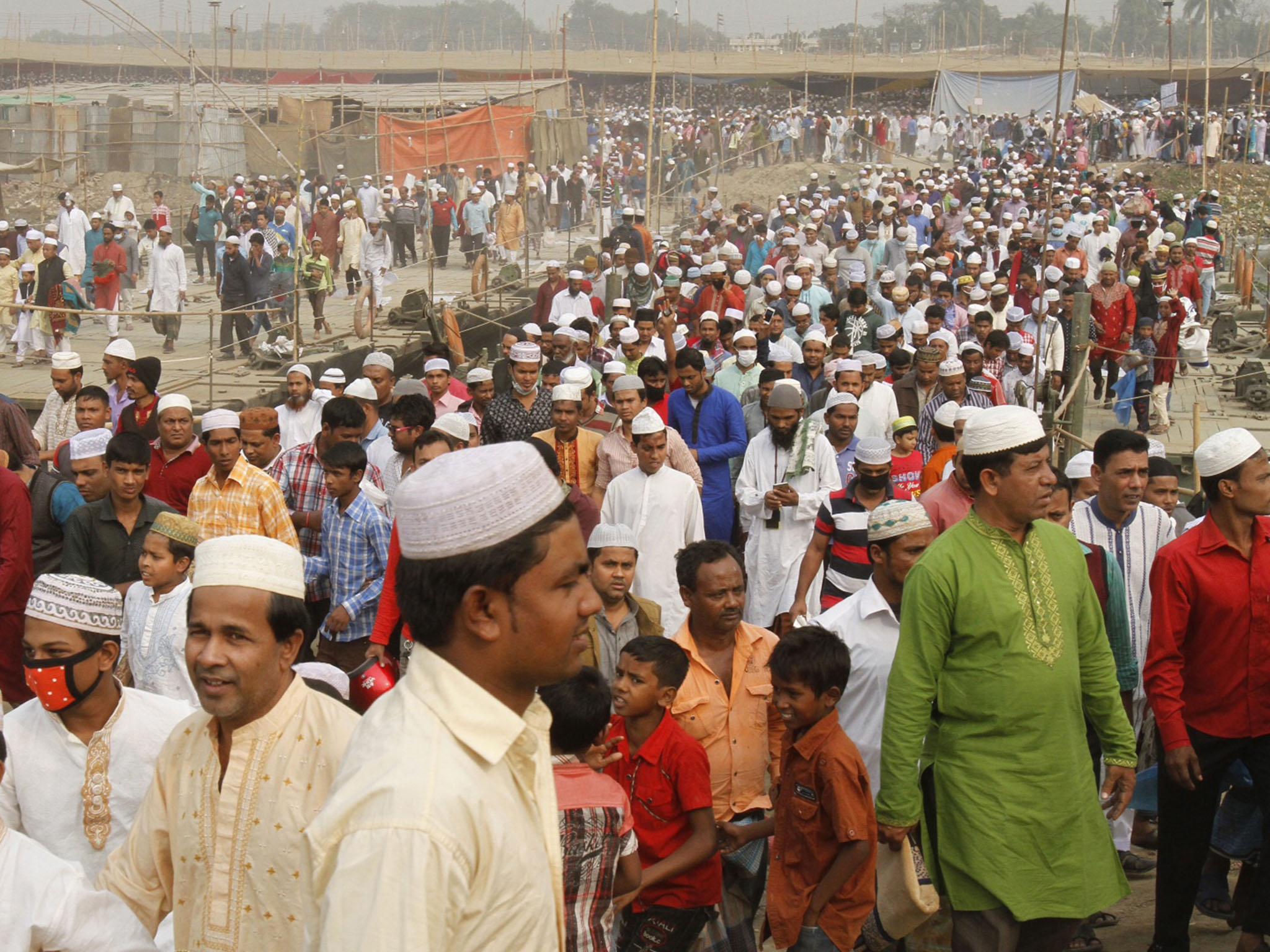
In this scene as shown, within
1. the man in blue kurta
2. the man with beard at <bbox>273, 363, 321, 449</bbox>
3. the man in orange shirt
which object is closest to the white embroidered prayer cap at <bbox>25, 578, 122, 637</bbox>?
the man in orange shirt

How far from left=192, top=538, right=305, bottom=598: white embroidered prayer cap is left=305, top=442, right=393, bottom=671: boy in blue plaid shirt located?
127 inches

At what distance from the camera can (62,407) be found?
8656mm

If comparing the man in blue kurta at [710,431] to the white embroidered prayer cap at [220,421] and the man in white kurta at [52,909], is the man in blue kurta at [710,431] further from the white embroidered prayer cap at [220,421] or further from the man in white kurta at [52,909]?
the man in white kurta at [52,909]

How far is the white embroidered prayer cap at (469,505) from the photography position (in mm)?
1761

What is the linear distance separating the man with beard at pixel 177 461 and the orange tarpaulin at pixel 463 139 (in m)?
18.6

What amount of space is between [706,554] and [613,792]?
4.90 ft

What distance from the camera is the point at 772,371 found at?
29.9ft

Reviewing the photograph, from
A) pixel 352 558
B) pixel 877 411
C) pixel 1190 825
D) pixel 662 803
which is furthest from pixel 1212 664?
pixel 877 411

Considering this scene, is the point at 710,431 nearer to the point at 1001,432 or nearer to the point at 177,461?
the point at 177,461

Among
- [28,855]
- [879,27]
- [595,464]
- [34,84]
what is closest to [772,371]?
[595,464]

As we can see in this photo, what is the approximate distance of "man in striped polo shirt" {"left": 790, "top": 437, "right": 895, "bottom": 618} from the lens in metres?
6.01

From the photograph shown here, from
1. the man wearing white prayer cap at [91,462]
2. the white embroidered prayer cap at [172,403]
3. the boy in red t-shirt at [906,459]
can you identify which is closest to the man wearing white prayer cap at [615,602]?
the boy in red t-shirt at [906,459]

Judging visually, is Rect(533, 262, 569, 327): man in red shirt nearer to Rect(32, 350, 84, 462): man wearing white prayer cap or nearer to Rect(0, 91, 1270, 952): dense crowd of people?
Rect(0, 91, 1270, 952): dense crowd of people

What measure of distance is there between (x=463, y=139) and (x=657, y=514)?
2089cm
